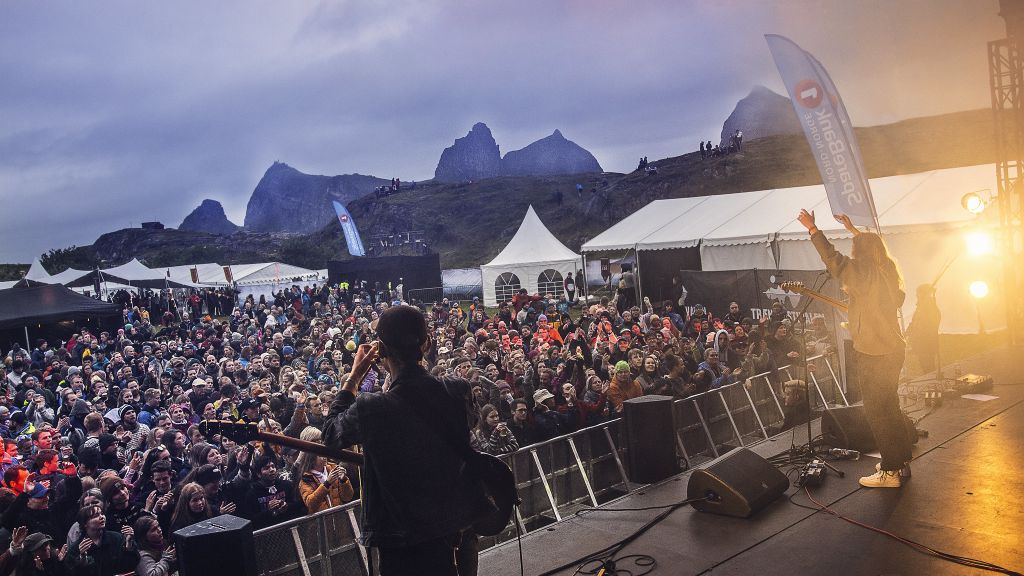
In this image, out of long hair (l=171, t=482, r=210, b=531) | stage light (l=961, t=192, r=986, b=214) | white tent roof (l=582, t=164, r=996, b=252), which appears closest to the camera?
long hair (l=171, t=482, r=210, b=531)

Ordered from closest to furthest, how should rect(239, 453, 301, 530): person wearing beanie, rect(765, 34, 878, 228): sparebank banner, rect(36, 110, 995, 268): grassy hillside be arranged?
rect(239, 453, 301, 530): person wearing beanie
rect(765, 34, 878, 228): sparebank banner
rect(36, 110, 995, 268): grassy hillside

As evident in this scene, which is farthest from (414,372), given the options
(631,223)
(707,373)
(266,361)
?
(631,223)

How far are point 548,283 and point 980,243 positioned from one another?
13.1 meters

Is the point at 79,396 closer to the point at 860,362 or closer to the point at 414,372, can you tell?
the point at 414,372

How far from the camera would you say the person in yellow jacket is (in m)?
4.91

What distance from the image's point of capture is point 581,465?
519 cm

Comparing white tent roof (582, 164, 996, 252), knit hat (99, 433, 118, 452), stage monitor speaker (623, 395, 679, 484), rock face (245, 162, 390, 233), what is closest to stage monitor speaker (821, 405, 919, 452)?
stage monitor speaker (623, 395, 679, 484)

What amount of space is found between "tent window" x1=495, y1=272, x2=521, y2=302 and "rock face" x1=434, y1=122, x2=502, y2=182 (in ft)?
327

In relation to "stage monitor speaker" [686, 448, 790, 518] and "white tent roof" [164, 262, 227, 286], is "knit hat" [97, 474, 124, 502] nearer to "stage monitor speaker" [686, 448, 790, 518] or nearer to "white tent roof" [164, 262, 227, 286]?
"stage monitor speaker" [686, 448, 790, 518]

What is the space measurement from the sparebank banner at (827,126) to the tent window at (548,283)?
13843mm

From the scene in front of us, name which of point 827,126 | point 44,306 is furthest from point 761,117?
point 44,306

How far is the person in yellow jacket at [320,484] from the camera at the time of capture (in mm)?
4906

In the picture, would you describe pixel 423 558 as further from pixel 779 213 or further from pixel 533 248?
pixel 533 248

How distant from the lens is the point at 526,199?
75188 millimetres
